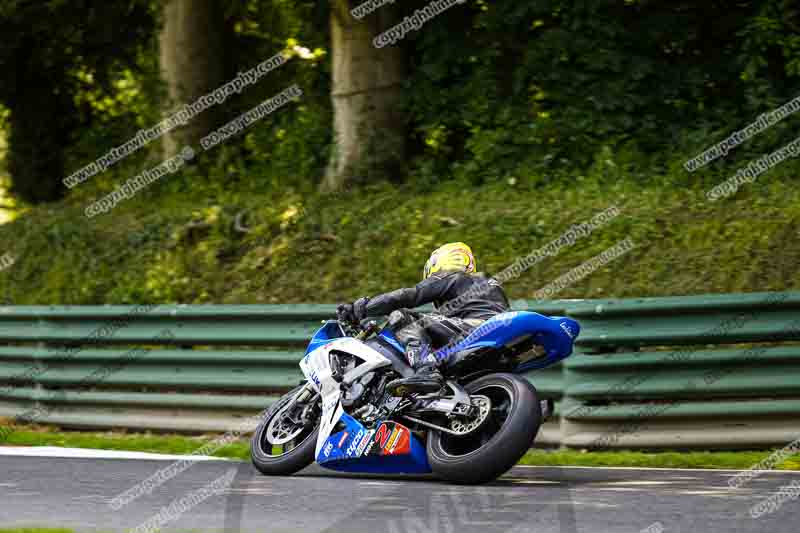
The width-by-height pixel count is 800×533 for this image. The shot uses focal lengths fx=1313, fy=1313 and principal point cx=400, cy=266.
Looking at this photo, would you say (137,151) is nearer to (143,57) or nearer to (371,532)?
(143,57)

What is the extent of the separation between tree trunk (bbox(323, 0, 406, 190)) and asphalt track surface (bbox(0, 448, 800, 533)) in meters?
7.04

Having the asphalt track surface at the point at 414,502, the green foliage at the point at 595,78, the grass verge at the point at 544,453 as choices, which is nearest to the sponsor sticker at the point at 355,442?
the asphalt track surface at the point at 414,502

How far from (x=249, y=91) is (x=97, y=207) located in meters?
2.92

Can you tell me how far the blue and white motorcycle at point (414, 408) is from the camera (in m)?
7.32

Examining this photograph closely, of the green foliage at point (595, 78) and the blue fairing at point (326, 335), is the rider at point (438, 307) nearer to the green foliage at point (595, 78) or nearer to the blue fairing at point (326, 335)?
the blue fairing at point (326, 335)

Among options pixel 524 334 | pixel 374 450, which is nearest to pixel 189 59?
pixel 374 450

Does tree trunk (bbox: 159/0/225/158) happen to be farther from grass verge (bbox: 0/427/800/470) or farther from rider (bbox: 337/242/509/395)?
rider (bbox: 337/242/509/395)

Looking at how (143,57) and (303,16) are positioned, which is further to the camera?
(143,57)

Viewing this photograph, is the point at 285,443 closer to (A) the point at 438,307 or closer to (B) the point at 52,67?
(A) the point at 438,307

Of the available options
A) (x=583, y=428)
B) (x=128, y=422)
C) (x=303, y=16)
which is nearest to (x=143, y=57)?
(x=303, y=16)

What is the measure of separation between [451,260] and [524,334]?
922mm

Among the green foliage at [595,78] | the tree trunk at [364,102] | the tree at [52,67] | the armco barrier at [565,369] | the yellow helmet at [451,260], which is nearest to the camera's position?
the yellow helmet at [451,260]

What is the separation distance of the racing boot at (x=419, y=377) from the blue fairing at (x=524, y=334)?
100mm

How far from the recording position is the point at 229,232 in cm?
1485
